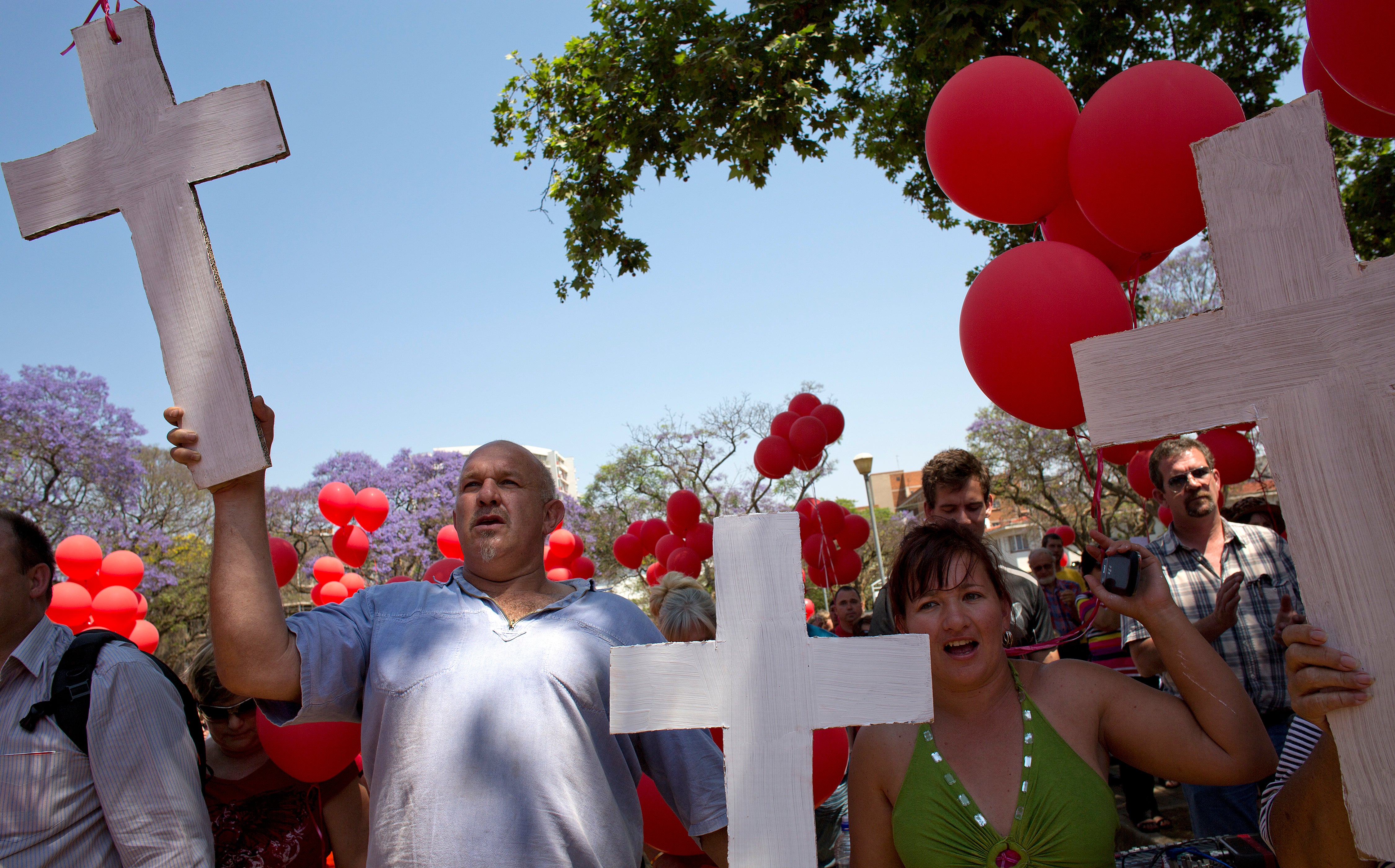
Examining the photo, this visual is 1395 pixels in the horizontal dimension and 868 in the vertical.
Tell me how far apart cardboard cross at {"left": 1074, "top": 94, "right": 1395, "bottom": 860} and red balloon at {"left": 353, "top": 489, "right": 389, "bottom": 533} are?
26.3ft

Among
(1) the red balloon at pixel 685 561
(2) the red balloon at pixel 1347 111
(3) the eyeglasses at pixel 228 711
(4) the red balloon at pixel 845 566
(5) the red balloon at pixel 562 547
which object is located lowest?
(4) the red balloon at pixel 845 566

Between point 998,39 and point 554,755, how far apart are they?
4.45 meters

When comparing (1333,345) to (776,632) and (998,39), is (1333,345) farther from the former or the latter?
(998,39)

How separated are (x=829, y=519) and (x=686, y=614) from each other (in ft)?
16.8

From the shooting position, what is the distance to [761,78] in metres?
5.36

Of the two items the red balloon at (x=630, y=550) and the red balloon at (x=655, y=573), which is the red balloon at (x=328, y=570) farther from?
the red balloon at (x=655, y=573)

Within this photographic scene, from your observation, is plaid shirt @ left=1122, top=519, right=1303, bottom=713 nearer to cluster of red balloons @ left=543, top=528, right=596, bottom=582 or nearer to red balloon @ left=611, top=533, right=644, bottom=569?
cluster of red balloons @ left=543, top=528, right=596, bottom=582

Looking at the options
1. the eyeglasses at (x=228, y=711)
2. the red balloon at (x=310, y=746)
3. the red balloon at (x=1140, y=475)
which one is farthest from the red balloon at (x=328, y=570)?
the red balloon at (x=1140, y=475)

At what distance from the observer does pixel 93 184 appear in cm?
153

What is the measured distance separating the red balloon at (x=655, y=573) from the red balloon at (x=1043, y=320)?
687 centimetres

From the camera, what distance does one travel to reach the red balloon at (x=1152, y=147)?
66.7 inches

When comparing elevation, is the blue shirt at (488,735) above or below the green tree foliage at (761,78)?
below

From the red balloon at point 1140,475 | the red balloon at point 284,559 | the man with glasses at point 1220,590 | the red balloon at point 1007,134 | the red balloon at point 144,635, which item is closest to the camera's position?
the red balloon at point 1007,134

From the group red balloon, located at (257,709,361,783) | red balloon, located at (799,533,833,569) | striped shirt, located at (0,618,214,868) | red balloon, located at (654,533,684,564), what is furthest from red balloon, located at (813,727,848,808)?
red balloon, located at (654,533,684,564)
